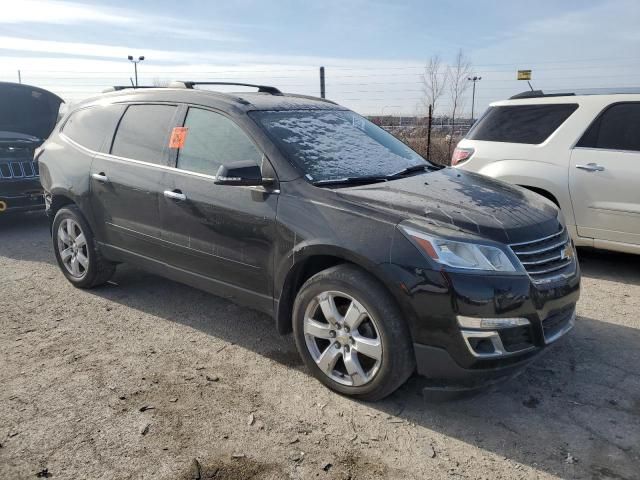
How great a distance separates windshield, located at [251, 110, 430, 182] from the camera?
11.8 ft

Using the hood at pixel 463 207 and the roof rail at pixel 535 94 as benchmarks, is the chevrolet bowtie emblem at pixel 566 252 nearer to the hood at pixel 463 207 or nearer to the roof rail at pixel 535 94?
the hood at pixel 463 207

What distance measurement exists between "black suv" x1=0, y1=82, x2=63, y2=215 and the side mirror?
5068 millimetres

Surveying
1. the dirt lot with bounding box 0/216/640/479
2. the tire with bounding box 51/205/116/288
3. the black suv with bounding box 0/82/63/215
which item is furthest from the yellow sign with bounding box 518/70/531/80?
the black suv with bounding box 0/82/63/215

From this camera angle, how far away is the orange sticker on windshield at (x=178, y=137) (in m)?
4.05

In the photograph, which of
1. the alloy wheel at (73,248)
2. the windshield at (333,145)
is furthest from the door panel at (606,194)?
the alloy wheel at (73,248)

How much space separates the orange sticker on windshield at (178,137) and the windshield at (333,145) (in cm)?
62

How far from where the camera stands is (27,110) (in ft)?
27.7

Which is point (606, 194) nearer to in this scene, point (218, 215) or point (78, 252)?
point (218, 215)

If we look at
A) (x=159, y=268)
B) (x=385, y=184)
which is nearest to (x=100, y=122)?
(x=159, y=268)

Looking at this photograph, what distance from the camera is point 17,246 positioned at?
6.73m

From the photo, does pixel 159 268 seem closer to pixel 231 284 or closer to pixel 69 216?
pixel 231 284

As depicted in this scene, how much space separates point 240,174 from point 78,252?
2.43 m

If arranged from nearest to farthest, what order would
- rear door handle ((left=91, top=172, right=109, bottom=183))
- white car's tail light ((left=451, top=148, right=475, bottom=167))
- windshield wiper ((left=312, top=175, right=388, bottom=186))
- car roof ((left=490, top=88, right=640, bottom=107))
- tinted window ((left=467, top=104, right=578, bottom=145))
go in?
windshield wiper ((left=312, top=175, right=388, bottom=186)) → rear door handle ((left=91, top=172, right=109, bottom=183)) → car roof ((left=490, top=88, right=640, bottom=107)) → tinted window ((left=467, top=104, right=578, bottom=145)) → white car's tail light ((left=451, top=148, right=475, bottom=167))

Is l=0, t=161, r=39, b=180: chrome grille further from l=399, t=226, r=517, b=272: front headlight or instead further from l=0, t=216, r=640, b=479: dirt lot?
l=399, t=226, r=517, b=272: front headlight
